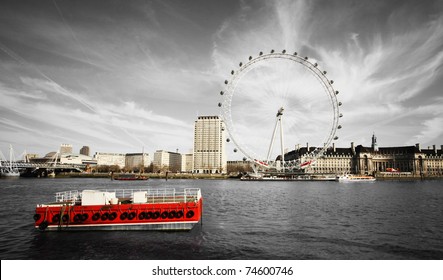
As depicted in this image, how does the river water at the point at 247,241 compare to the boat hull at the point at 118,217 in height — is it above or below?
below

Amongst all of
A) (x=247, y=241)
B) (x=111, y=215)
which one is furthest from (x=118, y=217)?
(x=247, y=241)

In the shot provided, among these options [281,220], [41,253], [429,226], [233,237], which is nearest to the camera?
[41,253]

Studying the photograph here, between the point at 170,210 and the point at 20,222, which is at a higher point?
the point at 170,210

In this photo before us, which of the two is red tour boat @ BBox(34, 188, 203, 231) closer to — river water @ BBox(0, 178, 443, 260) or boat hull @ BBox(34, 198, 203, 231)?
boat hull @ BBox(34, 198, 203, 231)

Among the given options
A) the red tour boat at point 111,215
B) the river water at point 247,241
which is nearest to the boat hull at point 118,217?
the red tour boat at point 111,215

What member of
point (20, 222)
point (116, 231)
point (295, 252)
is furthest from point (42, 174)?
point (295, 252)

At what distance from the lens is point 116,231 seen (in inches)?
973

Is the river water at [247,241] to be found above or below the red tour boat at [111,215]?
below

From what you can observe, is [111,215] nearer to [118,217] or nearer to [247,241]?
[118,217]

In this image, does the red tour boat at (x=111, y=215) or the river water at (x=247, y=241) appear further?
the red tour boat at (x=111, y=215)

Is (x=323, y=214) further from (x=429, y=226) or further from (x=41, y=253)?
(x=41, y=253)

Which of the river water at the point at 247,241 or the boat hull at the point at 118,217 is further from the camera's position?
the boat hull at the point at 118,217

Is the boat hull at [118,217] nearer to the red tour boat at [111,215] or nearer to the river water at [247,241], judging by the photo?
the red tour boat at [111,215]
